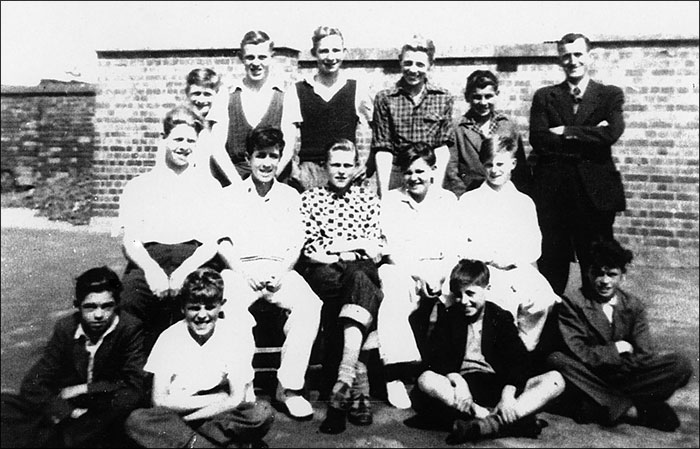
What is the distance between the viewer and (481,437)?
114 inches

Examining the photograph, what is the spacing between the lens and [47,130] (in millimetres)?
9773

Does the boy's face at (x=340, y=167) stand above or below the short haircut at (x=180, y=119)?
below

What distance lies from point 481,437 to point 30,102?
9.40 m

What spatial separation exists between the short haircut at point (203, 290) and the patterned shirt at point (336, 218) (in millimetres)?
770

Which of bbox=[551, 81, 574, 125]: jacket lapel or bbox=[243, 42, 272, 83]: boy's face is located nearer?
bbox=[243, 42, 272, 83]: boy's face

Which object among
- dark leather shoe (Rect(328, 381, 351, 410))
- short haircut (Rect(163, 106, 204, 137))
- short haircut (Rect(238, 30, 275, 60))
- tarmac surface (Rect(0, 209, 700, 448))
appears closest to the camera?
tarmac surface (Rect(0, 209, 700, 448))

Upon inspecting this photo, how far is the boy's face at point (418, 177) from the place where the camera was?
3674 mm

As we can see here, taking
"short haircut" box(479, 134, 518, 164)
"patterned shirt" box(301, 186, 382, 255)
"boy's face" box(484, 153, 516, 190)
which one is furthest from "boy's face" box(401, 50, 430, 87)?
"patterned shirt" box(301, 186, 382, 255)

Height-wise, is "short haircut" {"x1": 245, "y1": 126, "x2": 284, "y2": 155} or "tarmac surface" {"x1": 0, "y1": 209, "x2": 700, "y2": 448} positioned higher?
"short haircut" {"x1": 245, "y1": 126, "x2": 284, "y2": 155}

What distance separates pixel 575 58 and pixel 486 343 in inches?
79.7

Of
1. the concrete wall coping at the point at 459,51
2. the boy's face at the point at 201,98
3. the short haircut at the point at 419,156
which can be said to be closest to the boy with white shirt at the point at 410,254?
the short haircut at the point at 419,156

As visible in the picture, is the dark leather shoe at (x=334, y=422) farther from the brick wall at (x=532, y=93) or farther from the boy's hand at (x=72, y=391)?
the brick wall at (x=532, y=93)

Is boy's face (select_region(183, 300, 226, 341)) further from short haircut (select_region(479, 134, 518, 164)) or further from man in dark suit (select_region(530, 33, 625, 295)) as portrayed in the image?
man in dark suit (select_region(530, 33, 625, 295))

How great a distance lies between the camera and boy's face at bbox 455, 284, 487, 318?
127 inches
